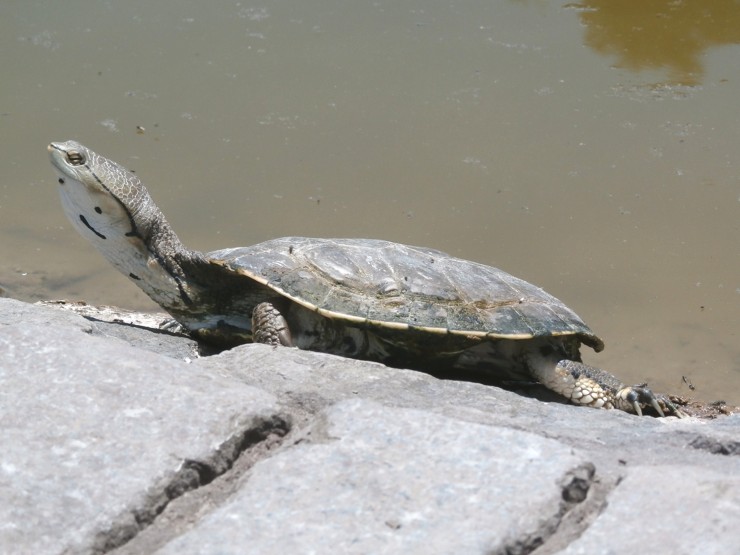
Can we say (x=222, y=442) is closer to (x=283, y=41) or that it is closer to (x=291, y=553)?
(x=291, y=553)

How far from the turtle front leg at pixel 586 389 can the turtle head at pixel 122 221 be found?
63.8 inches

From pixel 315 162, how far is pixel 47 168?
7.33 feet

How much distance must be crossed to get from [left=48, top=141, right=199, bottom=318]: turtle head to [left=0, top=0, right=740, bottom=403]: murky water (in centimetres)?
216

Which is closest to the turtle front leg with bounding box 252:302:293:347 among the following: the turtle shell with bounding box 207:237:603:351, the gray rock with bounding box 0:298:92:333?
the turtle shell with bounding box 207:237:603:351

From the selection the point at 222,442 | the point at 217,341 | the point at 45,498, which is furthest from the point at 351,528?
the point at 217,341

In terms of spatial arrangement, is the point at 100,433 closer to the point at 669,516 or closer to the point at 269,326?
the point at 669,516

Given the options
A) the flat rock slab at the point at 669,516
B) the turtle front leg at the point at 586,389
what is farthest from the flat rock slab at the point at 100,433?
the turtle front leg at the point at 586,389

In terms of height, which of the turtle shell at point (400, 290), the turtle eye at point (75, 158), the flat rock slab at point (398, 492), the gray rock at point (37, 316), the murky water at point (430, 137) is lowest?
the murky water at point (430, 137)

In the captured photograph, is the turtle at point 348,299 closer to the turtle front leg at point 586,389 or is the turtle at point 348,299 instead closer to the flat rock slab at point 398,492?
the turtle front leg at point 586,389

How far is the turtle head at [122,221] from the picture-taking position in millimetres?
4508

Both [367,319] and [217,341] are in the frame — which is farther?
[217,341]

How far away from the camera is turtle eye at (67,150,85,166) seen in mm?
4492

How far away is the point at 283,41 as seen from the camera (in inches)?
405

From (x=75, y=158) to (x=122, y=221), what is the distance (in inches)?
13.7
